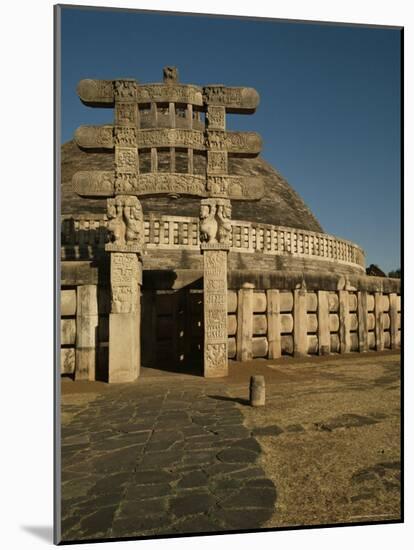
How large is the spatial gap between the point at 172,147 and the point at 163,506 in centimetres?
558

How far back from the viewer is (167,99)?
625 centimetres

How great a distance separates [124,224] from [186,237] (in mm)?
4572

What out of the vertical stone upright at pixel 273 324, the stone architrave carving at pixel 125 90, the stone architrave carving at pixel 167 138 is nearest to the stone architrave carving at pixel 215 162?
the stone architrave carving at pixel 167 138

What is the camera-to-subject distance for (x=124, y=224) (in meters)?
6.36

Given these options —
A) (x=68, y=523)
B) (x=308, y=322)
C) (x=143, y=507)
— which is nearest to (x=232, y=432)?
(x=143, y=507)

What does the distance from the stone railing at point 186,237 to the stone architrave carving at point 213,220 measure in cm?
416

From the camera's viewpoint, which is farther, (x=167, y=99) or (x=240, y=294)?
(x=240, y=294)

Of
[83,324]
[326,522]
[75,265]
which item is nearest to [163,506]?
[326,522]

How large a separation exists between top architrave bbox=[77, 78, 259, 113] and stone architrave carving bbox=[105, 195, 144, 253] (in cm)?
176

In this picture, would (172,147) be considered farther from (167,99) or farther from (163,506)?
(163,506)

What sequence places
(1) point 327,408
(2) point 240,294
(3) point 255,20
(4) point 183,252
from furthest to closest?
(4) point 183,252
(2) point 240,294
(1) point 327,408
(3) point 255,20

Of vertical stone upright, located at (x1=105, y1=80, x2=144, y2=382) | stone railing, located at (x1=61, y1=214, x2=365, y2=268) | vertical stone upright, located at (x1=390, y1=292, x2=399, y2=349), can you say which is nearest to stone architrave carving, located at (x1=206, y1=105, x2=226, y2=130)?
vertical stone upright, located at (x1=105, y1=80, x2=144, y2=382)

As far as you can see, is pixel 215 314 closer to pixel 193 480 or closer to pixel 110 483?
pixel 193 480

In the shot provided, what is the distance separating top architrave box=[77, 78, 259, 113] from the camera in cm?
617
